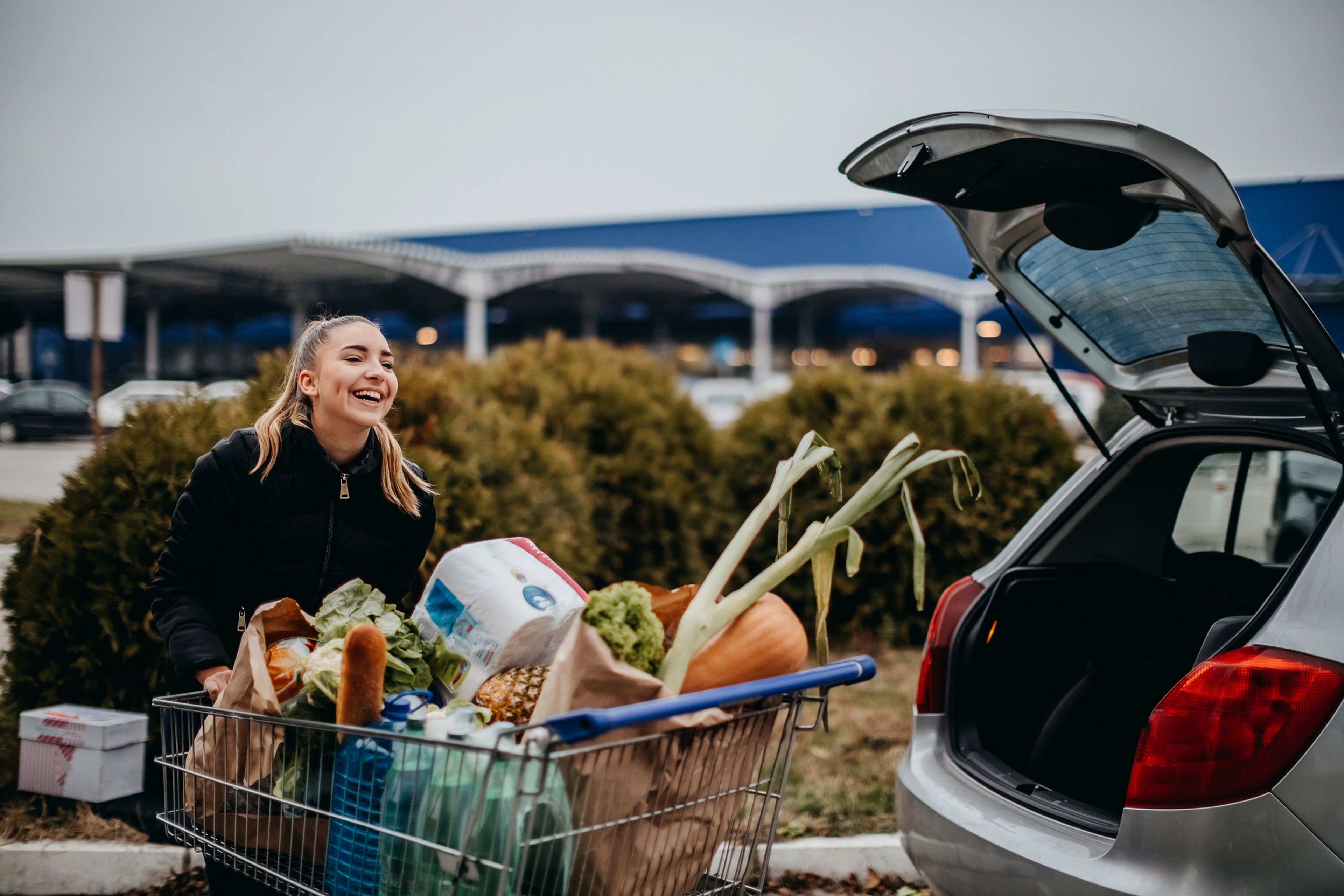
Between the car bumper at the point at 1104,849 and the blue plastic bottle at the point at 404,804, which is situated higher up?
the blue plastic bottle at the point at 404,804

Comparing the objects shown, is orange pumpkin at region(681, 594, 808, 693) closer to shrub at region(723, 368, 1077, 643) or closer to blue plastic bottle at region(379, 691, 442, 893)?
blue plastic bottle at region(379, 691, 442, 893)

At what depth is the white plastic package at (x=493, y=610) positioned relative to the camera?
1.87 meters

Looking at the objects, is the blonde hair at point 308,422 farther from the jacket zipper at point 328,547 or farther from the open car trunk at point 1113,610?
the open car trunk at point 1113,610

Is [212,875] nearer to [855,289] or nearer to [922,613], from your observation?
[922,613]

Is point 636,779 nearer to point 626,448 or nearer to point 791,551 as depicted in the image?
point 791,551

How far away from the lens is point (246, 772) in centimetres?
175

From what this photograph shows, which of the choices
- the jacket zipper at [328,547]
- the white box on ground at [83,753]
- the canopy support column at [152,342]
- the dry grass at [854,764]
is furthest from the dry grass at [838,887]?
the canopy support column at [152,342]

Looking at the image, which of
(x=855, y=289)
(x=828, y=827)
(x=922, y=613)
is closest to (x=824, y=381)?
(x=922, y=613)

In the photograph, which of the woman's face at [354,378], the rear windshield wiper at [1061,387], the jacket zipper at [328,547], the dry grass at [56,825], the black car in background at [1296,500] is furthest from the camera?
the black car in background at [1296,500]

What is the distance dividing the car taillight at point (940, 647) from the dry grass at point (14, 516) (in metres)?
3.74

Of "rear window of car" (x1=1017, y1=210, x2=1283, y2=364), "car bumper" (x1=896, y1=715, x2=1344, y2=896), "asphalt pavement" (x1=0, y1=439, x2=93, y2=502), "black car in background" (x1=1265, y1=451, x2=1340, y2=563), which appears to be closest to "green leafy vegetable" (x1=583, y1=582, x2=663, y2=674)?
"car bumper" (x1=896, y1=715, x2=1344, y2=896)

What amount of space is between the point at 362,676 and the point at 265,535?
2.50ft

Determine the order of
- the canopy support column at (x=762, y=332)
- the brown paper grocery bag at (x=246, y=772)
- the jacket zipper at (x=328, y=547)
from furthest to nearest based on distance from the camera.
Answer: the canopy support column at (x=762, y=332) → the jacket zipper at (x=328, y=547) → the brown paper grocery bag at (x=246, y=772)

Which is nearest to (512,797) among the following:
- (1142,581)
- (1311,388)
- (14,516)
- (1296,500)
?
(1311,388)
